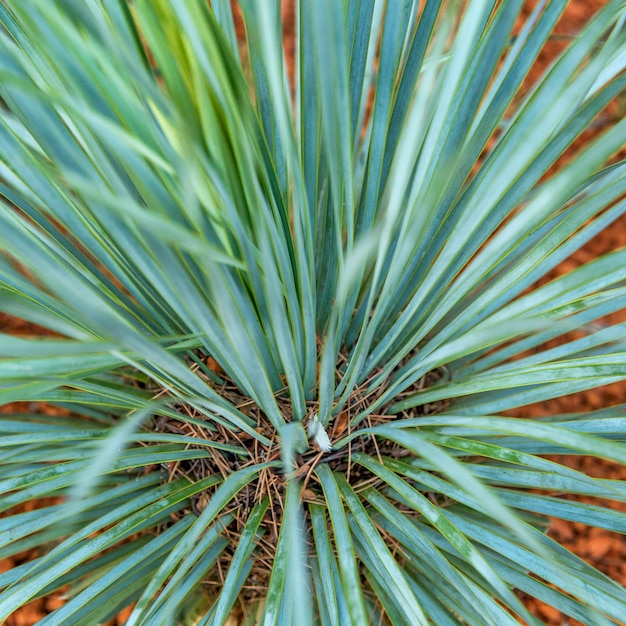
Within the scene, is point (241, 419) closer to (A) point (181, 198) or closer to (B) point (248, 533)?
(B) point (248, 533)

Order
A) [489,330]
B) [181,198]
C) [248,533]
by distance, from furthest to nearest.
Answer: [248,533] < [181,198] < [489,330]

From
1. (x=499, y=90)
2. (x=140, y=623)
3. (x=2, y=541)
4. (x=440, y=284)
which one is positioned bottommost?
(x=140, y=623)

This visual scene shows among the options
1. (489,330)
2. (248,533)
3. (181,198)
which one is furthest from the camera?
(248,533)

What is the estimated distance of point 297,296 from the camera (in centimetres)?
62

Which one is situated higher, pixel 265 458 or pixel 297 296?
pixel 297 296

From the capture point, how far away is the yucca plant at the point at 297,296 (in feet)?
1.40

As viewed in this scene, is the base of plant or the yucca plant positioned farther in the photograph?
the base of plant

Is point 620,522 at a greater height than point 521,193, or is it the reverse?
point 521,193

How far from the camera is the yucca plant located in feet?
1.40

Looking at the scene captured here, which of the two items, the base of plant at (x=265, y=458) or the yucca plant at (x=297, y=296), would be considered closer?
the yucca plant at (x=297, y=296)

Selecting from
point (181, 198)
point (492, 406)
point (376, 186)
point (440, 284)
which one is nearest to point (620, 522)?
point (492, 406)

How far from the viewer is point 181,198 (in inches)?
19.9

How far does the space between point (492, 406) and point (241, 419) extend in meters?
0.30

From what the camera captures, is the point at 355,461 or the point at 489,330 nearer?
the point at 489,330
